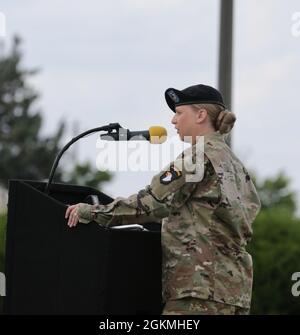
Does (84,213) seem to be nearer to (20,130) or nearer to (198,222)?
(198,222)

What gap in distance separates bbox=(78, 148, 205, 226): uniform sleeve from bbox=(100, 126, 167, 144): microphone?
0.44 feet

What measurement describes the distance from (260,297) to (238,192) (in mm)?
6824

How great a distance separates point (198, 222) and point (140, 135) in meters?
0.47

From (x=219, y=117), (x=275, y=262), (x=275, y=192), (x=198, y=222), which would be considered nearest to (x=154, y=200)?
(x=198, y=222)

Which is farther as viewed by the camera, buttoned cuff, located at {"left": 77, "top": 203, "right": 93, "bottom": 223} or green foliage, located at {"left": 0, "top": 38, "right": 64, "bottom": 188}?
green foliage, located at {"left": 0, "top": 38, "right": 64, "bottom": 188}

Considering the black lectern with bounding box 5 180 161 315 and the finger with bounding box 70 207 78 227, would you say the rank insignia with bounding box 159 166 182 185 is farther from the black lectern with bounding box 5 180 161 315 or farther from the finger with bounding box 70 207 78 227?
the finger with bounding box 70 207 78 227

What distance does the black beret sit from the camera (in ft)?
16.7

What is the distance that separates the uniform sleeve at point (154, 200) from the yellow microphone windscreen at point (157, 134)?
0.13m

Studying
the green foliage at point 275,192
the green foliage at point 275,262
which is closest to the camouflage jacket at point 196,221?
the green foliage at point 275,262

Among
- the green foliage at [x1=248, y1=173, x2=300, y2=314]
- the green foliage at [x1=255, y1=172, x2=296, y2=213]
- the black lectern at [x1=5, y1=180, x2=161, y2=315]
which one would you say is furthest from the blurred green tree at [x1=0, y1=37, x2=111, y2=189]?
the black lectern at [x1=5, y1=180, x2=161, y2=315]

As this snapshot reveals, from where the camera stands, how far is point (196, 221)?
16.3 feet

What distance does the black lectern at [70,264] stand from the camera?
15.6 feet
